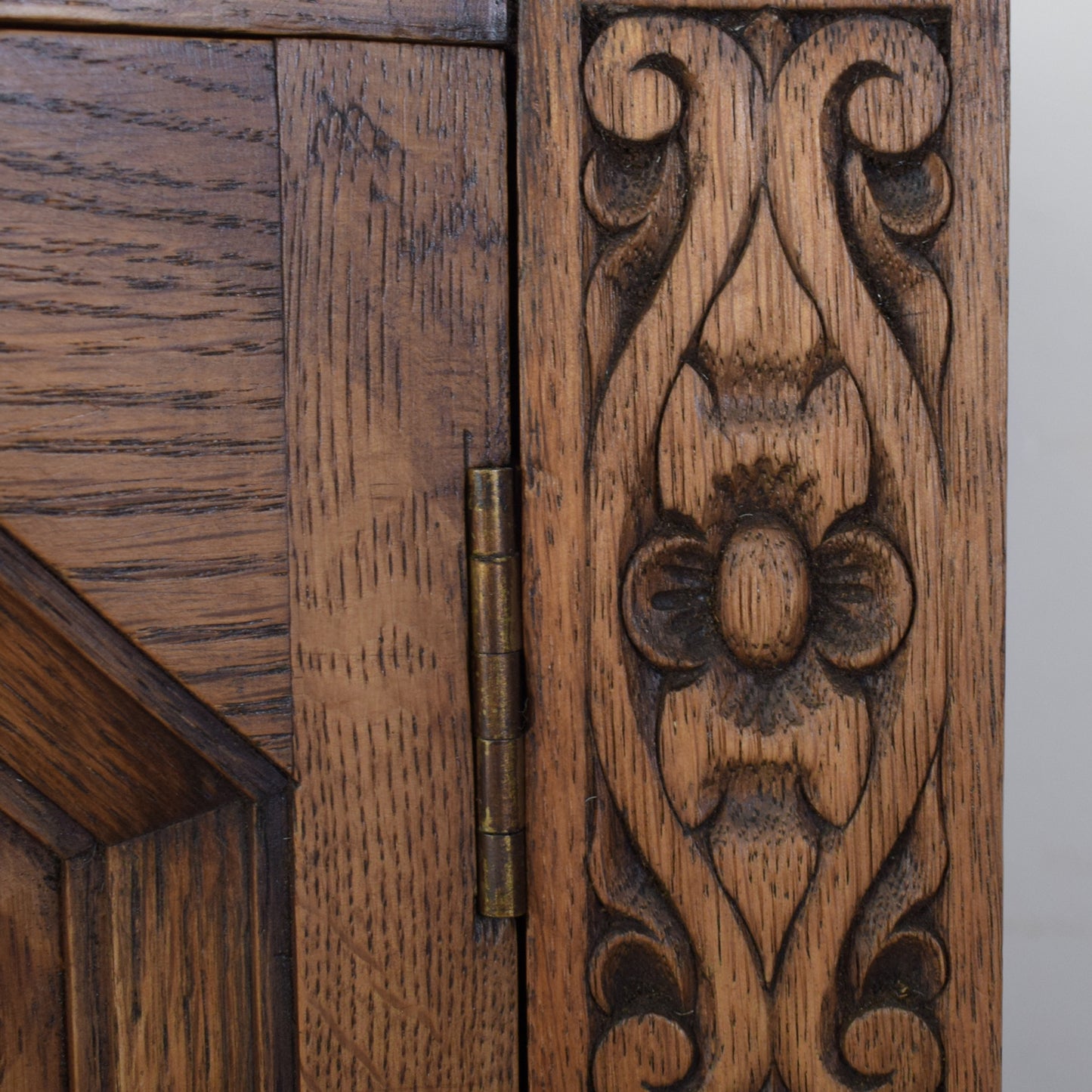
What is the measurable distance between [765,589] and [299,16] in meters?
0.31

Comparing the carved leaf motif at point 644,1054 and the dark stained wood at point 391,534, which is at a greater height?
the dark stained wood at point 391,534

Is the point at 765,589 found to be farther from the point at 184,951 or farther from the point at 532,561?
the point at 184,951

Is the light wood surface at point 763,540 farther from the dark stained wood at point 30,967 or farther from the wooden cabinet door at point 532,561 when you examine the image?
the dark stained wood at point 30,967

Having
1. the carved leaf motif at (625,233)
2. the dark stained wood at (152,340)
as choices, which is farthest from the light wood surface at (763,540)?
the dark stained wood at (152,340)

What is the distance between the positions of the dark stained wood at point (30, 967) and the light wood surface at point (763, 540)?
215mm

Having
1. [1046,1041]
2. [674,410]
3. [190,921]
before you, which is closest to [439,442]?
[674,410]

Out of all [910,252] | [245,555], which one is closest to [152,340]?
[245,555]

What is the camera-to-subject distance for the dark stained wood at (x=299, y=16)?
407 millimetres

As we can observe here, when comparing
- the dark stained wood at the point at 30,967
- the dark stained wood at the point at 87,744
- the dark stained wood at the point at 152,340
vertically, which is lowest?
the dark stained wood at the point at 30,967

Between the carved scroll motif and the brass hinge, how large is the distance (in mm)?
36

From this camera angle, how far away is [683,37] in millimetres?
431

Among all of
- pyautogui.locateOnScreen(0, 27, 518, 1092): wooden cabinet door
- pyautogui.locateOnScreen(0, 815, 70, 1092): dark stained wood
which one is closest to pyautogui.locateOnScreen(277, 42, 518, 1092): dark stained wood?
pyautogui.locateOnScreen(0, 27, 518, 1092): wooden cabinet door

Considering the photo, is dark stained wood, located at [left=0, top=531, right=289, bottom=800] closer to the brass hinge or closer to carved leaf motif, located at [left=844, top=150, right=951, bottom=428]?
the brass hinge

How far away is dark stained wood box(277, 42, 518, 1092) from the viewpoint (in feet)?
1.42
